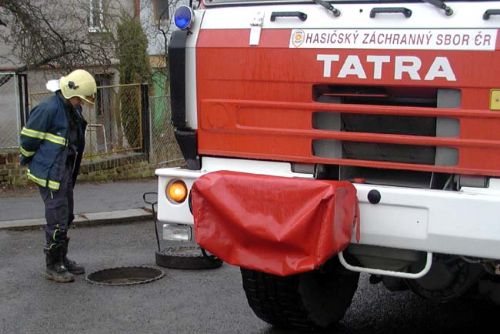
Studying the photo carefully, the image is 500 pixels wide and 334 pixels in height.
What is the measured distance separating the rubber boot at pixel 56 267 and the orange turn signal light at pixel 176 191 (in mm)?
2349

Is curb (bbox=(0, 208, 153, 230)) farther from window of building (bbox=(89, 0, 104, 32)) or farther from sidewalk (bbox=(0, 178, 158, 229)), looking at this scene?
window of building (bbox=(89, 0, 104, 32))

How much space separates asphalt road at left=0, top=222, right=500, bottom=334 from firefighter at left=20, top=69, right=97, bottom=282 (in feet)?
1.31

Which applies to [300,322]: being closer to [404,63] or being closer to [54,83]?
[404,63]

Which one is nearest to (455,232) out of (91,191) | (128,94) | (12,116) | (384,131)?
(384,131)

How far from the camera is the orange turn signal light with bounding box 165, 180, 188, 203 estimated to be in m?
4.13

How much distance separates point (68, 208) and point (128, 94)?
7539 mm

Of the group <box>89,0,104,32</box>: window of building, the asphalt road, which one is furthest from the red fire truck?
<box>89,0,104,32</box>: window of building

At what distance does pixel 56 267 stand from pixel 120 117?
723 centimetres

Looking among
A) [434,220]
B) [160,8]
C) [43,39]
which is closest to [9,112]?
[43,39]

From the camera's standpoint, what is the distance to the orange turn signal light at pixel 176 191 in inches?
163

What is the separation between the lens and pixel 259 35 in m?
3.92

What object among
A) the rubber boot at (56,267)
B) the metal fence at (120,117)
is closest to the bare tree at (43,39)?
the metal fence at (120,117)

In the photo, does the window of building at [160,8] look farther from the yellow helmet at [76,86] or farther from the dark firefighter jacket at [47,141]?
the dark firefighter jacket at [47,141]

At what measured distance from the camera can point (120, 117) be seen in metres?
13.2
